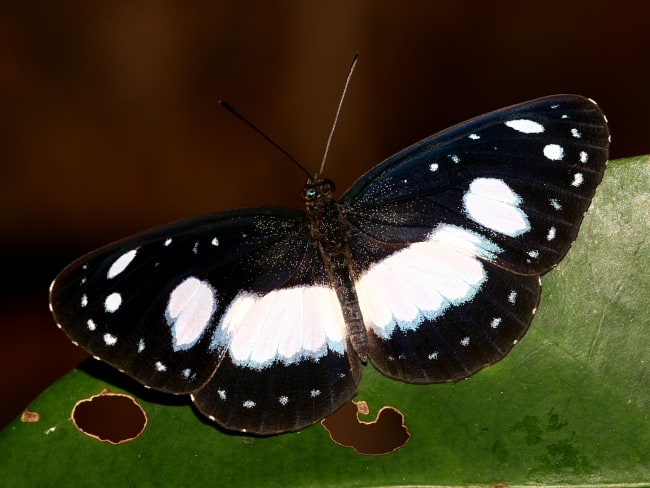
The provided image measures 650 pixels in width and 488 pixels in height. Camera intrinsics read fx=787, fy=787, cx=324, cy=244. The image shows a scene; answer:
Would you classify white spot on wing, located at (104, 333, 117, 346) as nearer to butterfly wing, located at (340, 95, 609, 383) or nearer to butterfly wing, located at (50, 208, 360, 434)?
butterfly wing, located at (50, 208, 360, 434)

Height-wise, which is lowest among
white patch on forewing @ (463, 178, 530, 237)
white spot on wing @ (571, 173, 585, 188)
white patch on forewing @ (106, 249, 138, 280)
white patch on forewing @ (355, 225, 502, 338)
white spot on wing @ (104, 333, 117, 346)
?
white spot on wing @ (104, 333, 117, 346)

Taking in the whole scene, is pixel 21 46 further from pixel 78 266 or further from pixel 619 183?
pixel 619 183

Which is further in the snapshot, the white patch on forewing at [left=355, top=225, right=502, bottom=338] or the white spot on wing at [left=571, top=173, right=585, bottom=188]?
the white patch on forewing at [left=355, top=225, right=502, bottom=338]

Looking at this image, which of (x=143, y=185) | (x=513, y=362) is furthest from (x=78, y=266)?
(x=143, y=185)

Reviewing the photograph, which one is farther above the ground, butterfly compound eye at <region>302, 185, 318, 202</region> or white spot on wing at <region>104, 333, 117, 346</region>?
butterfly compound eye at <region>302, 185, 318, 202</region>

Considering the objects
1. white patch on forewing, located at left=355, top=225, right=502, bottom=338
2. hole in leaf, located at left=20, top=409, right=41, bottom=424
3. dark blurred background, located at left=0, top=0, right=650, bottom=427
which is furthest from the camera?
dark blurred background, located at left=0, top=0, right=650, bottom=427

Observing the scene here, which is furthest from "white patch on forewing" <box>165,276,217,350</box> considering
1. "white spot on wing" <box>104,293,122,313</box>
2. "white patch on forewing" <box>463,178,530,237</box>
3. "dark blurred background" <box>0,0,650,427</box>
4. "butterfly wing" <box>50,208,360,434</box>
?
"dark blurred background" <box>0,0,650,427</box>

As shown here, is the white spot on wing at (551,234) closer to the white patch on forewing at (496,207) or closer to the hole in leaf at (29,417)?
the white patch on forewing at (496,207)
